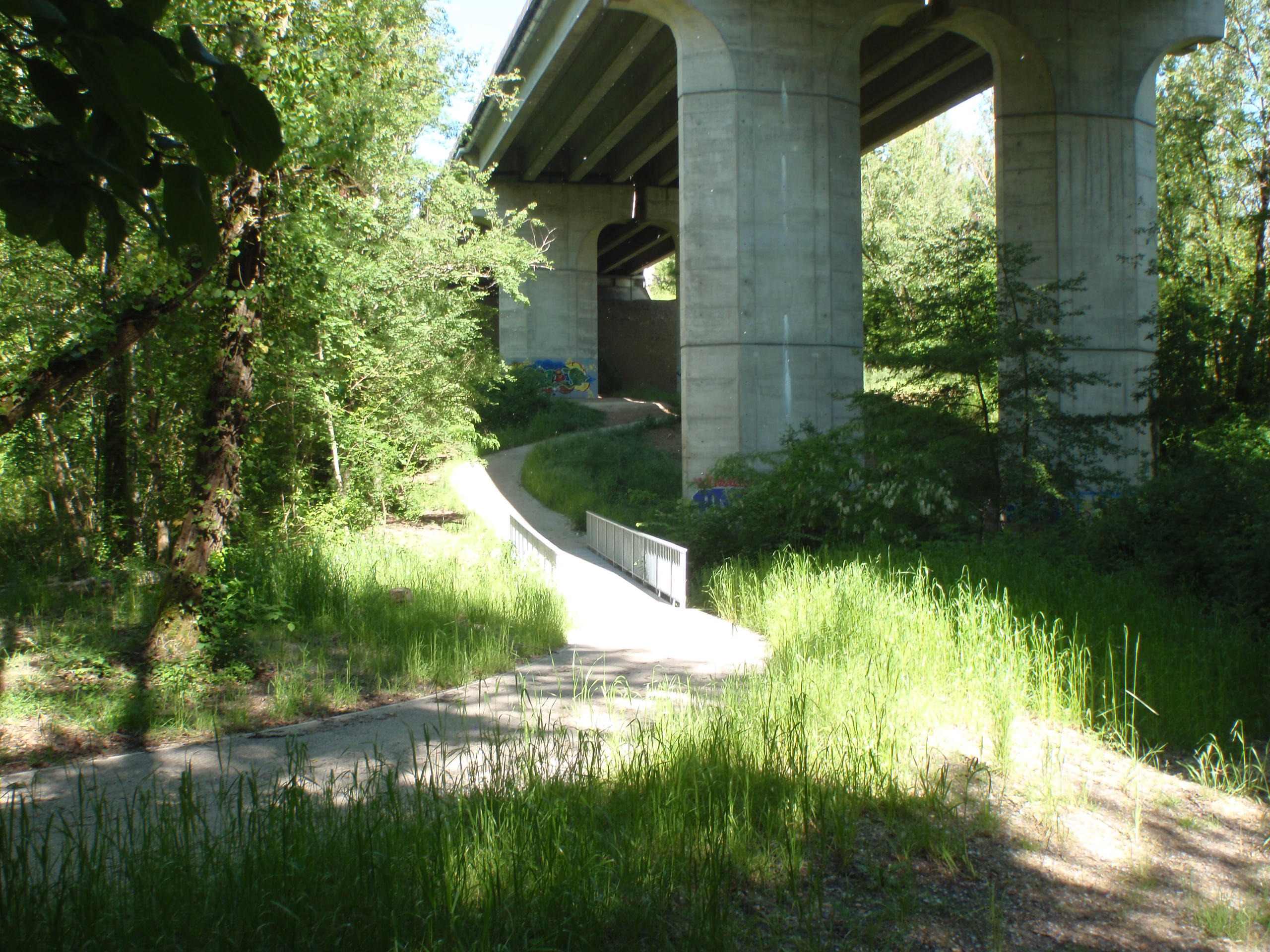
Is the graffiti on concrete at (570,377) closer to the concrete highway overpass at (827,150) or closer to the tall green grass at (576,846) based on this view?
the concrete highway overpass at (827,150)

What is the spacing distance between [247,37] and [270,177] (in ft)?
5.73

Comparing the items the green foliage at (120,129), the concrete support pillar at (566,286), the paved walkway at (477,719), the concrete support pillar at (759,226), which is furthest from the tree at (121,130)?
the concrete support pillar at (566,286)

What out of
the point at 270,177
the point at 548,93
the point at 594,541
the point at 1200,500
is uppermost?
the point at 548,93

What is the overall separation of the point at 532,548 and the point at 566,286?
82.6 ft

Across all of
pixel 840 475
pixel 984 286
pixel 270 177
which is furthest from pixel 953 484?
pixel 270 177

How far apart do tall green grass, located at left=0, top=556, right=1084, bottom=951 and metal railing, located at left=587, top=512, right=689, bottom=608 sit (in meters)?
6.03

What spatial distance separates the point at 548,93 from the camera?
29094mm

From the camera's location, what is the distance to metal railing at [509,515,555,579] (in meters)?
12.7

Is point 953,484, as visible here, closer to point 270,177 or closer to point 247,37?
point 270,177

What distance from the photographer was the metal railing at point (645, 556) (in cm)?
1140

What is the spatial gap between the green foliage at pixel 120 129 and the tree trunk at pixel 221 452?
5269 millimetres

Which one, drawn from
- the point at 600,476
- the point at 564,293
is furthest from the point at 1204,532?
the point at 564,293

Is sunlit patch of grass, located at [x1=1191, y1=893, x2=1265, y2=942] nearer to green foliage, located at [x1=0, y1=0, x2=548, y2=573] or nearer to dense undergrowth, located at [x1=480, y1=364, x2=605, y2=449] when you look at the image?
green foliage, located at [x1=0, y1=0, x2=548, y2=573]

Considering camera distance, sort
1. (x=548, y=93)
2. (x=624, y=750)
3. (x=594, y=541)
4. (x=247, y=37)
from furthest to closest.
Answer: (x=548, y=93), (x=594, y=541), (x=247, y=37), (x=624, y=750)
